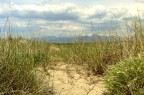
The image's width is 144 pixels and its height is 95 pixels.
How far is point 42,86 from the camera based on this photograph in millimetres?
6898

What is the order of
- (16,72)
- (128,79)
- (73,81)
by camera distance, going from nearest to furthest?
(16,72), (128,79), (73,81)

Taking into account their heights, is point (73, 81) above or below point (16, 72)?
below

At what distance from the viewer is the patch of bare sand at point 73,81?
301 inches

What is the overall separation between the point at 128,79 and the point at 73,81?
203cm

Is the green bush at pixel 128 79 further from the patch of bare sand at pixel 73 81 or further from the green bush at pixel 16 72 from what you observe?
the green bush at pixel 16 72

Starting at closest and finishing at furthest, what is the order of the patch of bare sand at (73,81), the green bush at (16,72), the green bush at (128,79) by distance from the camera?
1. the green bush at (16,72)
2. the green bush at (128,79)
3. the patch of bare sand at (73,81)

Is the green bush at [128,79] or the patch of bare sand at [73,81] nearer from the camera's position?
the green bush at [128,79]

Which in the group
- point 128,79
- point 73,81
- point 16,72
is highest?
point 16,72

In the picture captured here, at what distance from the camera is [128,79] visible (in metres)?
6.63

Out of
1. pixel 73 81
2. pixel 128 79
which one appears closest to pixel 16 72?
pixel 128 79

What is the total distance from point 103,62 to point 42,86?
2412 millimetres

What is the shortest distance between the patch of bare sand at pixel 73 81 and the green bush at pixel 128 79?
581 mm

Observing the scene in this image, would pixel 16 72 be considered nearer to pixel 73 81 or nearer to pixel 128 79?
pixel 128 79

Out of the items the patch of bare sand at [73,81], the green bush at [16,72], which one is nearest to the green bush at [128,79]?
the patch of bare sand at [73,81]
